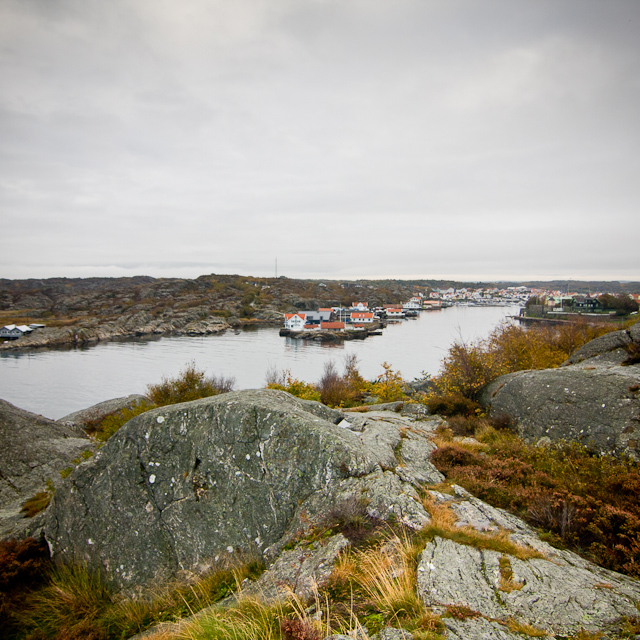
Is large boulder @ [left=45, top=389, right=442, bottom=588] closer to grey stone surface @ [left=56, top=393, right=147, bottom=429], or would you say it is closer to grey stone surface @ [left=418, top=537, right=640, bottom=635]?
grey stone surface @ [left=418, top=537, right=640, bottom=635]

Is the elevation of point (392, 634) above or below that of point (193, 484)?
above

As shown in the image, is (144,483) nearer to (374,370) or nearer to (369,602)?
(369,602)

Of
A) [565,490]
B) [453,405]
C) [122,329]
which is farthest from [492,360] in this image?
[122,329]

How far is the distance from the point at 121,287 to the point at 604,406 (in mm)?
185940

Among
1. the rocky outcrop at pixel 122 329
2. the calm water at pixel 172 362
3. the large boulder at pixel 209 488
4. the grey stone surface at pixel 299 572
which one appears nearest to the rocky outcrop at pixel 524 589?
the large boulder at pixel 209 488

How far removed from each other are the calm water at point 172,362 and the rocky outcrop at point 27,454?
28.4 metres

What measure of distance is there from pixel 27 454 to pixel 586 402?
15.0 metres

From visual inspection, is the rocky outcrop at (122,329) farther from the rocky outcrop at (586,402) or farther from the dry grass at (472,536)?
the dry grass at (472,536)

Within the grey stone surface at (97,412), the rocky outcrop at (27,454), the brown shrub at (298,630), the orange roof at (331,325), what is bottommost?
the orange roof at (331,325)

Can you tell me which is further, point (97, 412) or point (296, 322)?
point (296, 322)

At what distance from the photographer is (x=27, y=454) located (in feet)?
32.6

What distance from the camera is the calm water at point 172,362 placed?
138ft

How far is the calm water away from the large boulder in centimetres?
3483

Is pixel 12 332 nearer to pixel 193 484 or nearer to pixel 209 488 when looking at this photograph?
pixel 193 484
